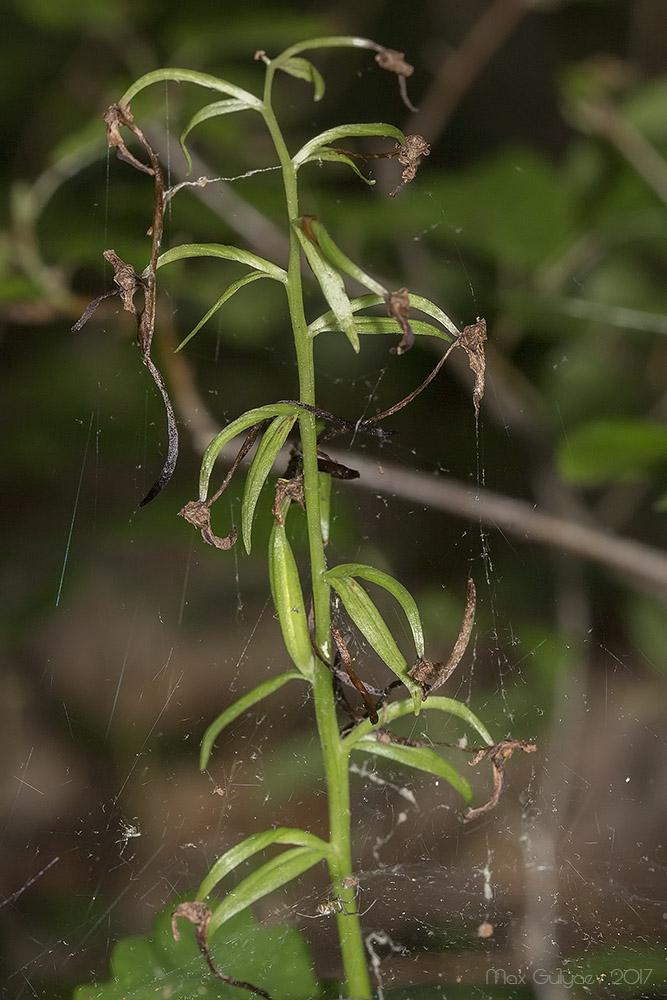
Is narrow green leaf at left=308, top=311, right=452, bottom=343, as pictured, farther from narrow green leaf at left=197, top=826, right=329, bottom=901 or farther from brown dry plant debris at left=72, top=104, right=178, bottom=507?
narrow green leaf at left=197, top=826, right=329, bottom=901

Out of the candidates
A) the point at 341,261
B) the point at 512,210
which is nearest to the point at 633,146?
the point at 512,210

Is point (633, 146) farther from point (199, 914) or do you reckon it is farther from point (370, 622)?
point (199, 914)

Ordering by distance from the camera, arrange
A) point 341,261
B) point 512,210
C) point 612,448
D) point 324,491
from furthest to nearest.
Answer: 1. point 512,210
2. point 612,448
3. point 324,491
4. point 341,261

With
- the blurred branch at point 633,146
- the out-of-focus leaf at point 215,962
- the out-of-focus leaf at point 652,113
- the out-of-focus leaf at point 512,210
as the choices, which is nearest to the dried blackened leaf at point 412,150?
the out-of-focus leaf at point 215,962

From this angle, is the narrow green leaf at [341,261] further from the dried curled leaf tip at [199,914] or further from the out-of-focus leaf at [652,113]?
the out-of-focus leaf at [652,113]

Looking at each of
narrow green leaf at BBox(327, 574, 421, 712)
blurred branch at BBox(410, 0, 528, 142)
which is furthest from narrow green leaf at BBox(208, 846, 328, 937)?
blurred branch at BBox(410, 0, 528, 142)
